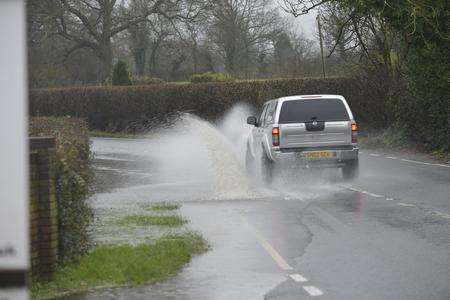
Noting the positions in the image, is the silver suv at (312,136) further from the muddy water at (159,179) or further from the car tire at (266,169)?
the muddy water at (159,179)

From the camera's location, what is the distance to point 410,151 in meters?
26.7

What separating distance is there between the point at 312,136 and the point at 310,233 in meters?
6.84

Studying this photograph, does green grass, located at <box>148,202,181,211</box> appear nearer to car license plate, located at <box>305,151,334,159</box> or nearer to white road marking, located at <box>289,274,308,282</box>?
car license plate, located at <box>305,151,334,159</box>

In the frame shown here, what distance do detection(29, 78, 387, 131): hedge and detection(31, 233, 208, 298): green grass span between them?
83.4ft

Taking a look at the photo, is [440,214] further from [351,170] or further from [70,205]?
[70,205]

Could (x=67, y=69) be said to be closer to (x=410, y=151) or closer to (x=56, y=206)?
(x=410, y=151)

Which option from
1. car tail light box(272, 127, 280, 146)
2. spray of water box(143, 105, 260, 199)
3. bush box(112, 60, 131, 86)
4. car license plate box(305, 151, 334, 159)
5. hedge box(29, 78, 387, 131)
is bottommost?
spray of water box(143, 105, 260, 199)

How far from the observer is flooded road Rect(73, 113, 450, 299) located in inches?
297

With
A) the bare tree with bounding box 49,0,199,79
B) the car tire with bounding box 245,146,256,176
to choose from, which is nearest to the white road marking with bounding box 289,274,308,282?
the car tire with bounding box 245,146,256,176

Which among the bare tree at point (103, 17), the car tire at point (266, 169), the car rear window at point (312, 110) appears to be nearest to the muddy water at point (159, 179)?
the car tire at point (266, 169)

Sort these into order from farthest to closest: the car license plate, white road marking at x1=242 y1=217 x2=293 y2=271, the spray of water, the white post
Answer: the car license plate → the spray of water → white road marking at x1=242 y1=217 x2=293 y2=271 → the white post

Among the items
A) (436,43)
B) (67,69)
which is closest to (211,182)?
(436,43)

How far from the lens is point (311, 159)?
17.4 m

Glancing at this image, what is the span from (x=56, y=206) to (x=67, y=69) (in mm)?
61372
